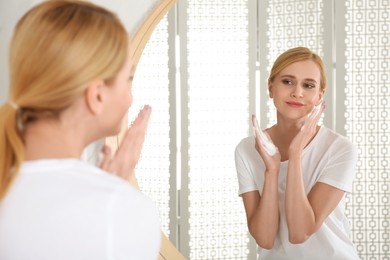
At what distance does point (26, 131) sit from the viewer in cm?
48

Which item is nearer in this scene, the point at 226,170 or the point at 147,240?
the point at 147,240

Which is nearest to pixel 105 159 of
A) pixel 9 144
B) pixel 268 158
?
pixel 9 144

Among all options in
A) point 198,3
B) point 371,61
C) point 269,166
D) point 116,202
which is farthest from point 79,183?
point 371,61

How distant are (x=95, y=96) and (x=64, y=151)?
50 mm

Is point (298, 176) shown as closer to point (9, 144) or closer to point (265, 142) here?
point (265, 142)

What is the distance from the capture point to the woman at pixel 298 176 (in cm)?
102

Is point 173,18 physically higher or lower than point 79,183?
higher

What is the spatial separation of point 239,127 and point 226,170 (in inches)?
3.7

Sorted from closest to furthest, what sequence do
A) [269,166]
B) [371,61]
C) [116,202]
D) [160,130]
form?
[116,202], [269,166], [160,130], [371,61]

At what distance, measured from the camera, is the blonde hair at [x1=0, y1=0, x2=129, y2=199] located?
1.49ft

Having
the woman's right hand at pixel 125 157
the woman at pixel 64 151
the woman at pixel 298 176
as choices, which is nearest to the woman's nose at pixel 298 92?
the woman at pixel 298 176

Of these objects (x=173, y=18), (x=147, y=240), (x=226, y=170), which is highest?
(x=173, y=18)

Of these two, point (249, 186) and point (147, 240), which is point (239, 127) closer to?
point (249, 186)

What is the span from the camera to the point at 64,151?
473 mm
